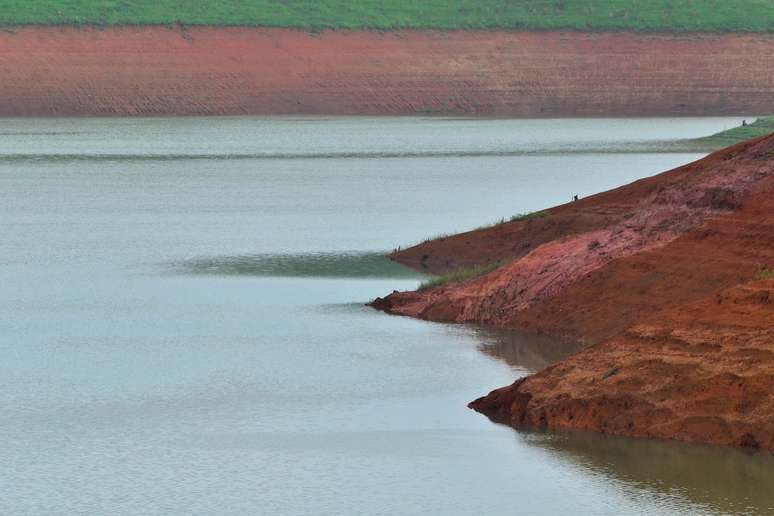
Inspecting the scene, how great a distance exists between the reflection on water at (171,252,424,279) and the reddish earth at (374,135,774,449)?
1007mm

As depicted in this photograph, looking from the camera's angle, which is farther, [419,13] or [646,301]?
[419,13]

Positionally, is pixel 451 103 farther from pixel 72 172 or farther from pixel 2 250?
pixel 2 250

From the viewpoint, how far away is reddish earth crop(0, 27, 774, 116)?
121 meters

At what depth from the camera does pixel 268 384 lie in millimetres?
21875

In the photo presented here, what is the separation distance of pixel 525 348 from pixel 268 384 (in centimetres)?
421

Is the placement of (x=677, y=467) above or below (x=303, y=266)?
below

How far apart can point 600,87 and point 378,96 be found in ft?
54.0

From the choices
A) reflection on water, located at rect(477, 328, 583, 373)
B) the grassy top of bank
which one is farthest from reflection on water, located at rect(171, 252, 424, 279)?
the grassy top of bank

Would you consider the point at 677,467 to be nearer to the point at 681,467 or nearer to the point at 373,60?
the point at 681,467

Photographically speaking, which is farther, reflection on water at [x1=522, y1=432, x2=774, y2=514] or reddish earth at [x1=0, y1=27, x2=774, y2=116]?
reddish earth at [x1=0, y1=27, x2=774, y2=116]

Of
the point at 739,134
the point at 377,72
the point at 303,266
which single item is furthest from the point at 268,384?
the point at 377,72

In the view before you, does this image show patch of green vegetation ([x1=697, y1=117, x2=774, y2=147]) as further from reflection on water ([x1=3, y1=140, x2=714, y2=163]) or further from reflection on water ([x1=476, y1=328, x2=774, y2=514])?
reflection on water ([x1=476, y1=328, x2=774, y2=514])

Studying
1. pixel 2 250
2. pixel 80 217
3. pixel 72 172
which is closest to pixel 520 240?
pixel 2 250

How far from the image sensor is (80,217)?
4919 centimetres
